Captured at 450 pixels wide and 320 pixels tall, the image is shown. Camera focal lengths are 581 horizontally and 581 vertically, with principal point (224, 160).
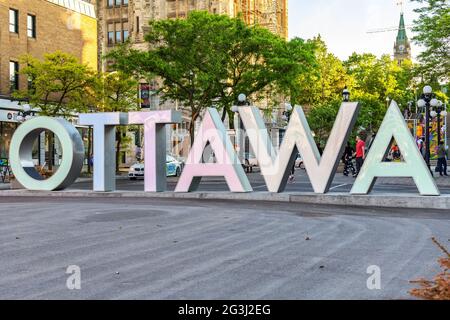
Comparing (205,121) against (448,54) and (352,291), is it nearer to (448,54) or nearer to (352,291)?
(352,291)

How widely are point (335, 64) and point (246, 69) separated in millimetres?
32699

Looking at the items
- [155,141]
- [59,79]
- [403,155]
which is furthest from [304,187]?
[59,79]

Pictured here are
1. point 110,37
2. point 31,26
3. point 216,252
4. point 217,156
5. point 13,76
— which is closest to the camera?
point 216,252

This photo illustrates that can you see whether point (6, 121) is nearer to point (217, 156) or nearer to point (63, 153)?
point (63, 153)

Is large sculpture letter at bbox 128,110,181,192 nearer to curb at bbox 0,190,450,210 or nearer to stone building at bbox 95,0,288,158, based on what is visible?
curb at bbox 0,190,450,210

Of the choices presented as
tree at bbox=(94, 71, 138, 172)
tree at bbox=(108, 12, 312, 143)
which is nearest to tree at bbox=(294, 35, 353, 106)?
tree at bbox=(108, 12, 312, 143)

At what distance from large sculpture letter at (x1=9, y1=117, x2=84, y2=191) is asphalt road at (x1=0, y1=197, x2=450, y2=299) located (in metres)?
5.46

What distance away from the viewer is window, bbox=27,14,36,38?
4394cm

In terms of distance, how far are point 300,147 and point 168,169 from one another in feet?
58.7

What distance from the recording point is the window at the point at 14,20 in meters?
41.9

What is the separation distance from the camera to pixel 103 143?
19688 mm

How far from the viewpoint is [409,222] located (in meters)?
12.2
